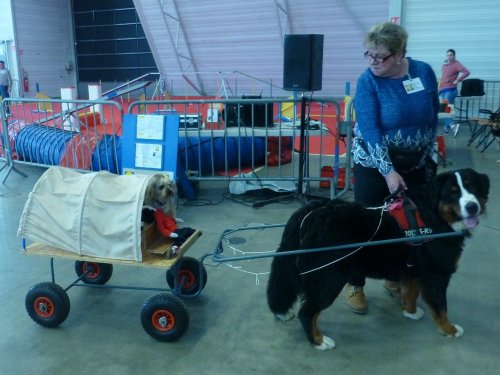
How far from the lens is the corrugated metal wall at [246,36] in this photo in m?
13.4

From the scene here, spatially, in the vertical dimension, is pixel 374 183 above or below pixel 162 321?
Answer: above

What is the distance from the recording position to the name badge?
8.25ft

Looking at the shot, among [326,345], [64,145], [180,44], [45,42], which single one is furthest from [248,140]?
[45,42]

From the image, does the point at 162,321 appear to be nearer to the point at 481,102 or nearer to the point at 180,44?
the point at 481,102

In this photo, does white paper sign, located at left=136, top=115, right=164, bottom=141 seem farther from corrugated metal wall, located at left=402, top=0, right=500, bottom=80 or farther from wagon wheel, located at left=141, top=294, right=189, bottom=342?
corrugated metal wall, located at left=402, top=0, right=500, bottom=80

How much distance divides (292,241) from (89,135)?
4.34 meters

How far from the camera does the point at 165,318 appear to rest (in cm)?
261

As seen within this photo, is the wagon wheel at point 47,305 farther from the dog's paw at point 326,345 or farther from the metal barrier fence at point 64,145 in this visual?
the metal barrier fence at point 64,145

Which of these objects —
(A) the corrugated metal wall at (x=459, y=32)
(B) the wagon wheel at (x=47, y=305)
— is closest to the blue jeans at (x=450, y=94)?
(A) the corrugated metal wall at (x=459, y=32)

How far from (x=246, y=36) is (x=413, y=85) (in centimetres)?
1342

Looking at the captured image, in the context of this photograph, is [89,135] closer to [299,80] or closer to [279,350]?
[299,80]

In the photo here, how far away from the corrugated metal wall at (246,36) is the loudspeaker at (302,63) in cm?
865

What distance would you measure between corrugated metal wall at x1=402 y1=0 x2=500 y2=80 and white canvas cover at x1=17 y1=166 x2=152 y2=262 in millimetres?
9692

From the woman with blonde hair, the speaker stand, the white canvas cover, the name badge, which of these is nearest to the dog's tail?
the woman with blonde hair
